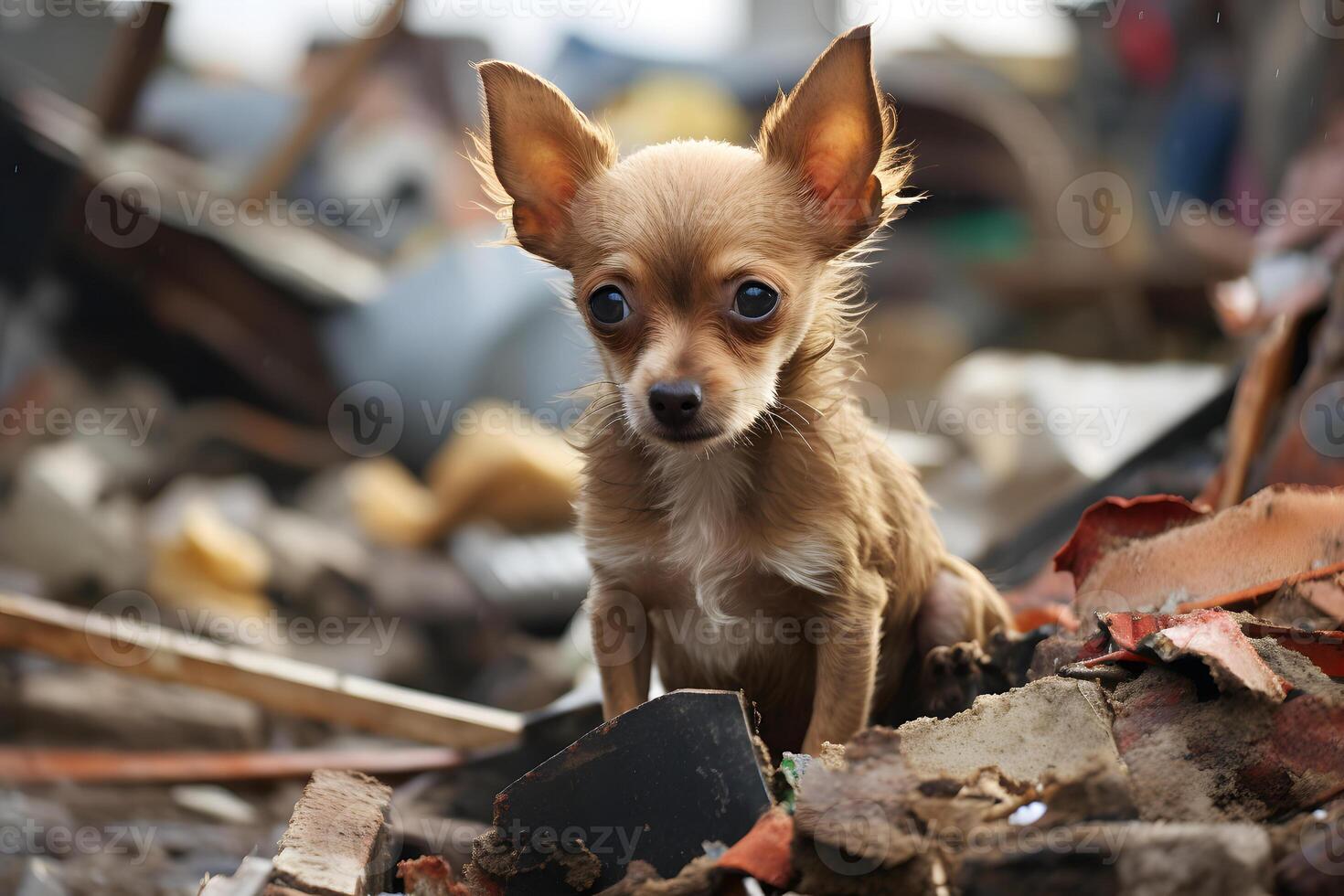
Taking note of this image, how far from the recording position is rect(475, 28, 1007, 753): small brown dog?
7.60 ft

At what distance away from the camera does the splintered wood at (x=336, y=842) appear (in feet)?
6.31

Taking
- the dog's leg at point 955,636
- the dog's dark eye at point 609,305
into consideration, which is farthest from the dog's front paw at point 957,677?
the dog's dark eye at point 609,305

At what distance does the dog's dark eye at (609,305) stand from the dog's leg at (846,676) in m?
0.80

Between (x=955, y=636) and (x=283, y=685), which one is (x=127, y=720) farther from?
(x=955, y=636)

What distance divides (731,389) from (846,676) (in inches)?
27.2

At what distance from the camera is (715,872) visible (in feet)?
5.74

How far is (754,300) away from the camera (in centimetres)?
235

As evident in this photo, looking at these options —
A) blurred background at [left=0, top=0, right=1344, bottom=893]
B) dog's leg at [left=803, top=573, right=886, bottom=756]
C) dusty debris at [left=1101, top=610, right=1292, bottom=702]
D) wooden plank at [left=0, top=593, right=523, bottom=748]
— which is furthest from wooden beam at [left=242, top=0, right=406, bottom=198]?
dusty debris at [left=1101, top=610, right=1292, bottom=702]

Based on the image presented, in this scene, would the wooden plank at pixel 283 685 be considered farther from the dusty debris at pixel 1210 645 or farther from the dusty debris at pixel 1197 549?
the dusty debris at pixel 1210 645

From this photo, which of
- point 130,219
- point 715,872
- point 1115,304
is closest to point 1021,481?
point 715,872

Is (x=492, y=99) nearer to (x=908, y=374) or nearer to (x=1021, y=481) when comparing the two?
(x=1021, y=481)

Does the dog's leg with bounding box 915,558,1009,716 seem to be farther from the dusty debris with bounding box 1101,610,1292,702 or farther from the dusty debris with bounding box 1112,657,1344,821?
the dusty debris with bounding box 1112,657,1344,821

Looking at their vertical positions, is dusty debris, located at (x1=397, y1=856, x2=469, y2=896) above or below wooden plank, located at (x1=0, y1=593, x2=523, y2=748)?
below

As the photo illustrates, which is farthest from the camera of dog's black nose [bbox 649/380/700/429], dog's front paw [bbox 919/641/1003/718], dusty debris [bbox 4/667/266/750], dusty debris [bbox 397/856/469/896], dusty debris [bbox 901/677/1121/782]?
dusty debris [bbox 4/667/266/750]
